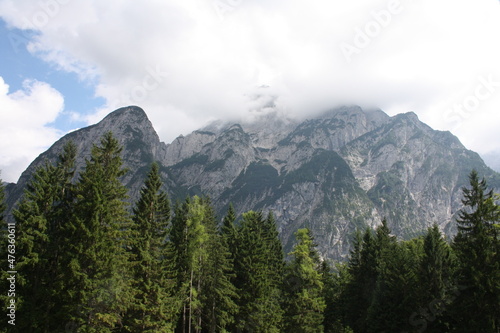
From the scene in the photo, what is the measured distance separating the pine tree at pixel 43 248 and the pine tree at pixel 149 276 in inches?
236

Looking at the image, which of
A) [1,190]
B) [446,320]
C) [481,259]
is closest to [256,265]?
[446,320]

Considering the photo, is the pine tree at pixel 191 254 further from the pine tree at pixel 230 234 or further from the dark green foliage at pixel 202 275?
the pine tree at pixel 230 234

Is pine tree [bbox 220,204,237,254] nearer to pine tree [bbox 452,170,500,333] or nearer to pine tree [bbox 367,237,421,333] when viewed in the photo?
pine tree [bbox 367,237,421,333]

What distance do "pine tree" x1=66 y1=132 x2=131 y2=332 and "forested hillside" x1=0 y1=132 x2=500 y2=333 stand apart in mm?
91

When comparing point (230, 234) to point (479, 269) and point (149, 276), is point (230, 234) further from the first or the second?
point (479, 269)

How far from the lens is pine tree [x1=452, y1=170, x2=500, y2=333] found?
30.2 meters

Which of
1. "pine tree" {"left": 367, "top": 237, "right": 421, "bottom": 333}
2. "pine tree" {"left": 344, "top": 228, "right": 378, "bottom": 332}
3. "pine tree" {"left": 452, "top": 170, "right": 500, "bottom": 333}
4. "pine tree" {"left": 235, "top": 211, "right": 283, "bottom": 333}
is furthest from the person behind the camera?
"pine tree" {"left": 344, "top": 228, "right": 378, "bottom": 332}

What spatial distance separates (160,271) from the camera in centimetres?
3362

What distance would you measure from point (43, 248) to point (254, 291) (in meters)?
25.9

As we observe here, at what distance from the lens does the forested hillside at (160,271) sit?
2717cm

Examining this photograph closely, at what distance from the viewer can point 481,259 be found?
3139cm

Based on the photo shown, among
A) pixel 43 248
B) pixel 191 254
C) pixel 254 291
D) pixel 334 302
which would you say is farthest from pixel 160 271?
pixel 334 302

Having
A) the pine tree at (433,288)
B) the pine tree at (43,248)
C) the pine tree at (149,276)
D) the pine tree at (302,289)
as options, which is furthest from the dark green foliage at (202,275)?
the pine tree at (433,288)

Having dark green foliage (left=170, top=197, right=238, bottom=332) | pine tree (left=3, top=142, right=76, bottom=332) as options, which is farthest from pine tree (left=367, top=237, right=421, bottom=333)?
pine tree (left=3, top=142, right=76, bottom=332)
